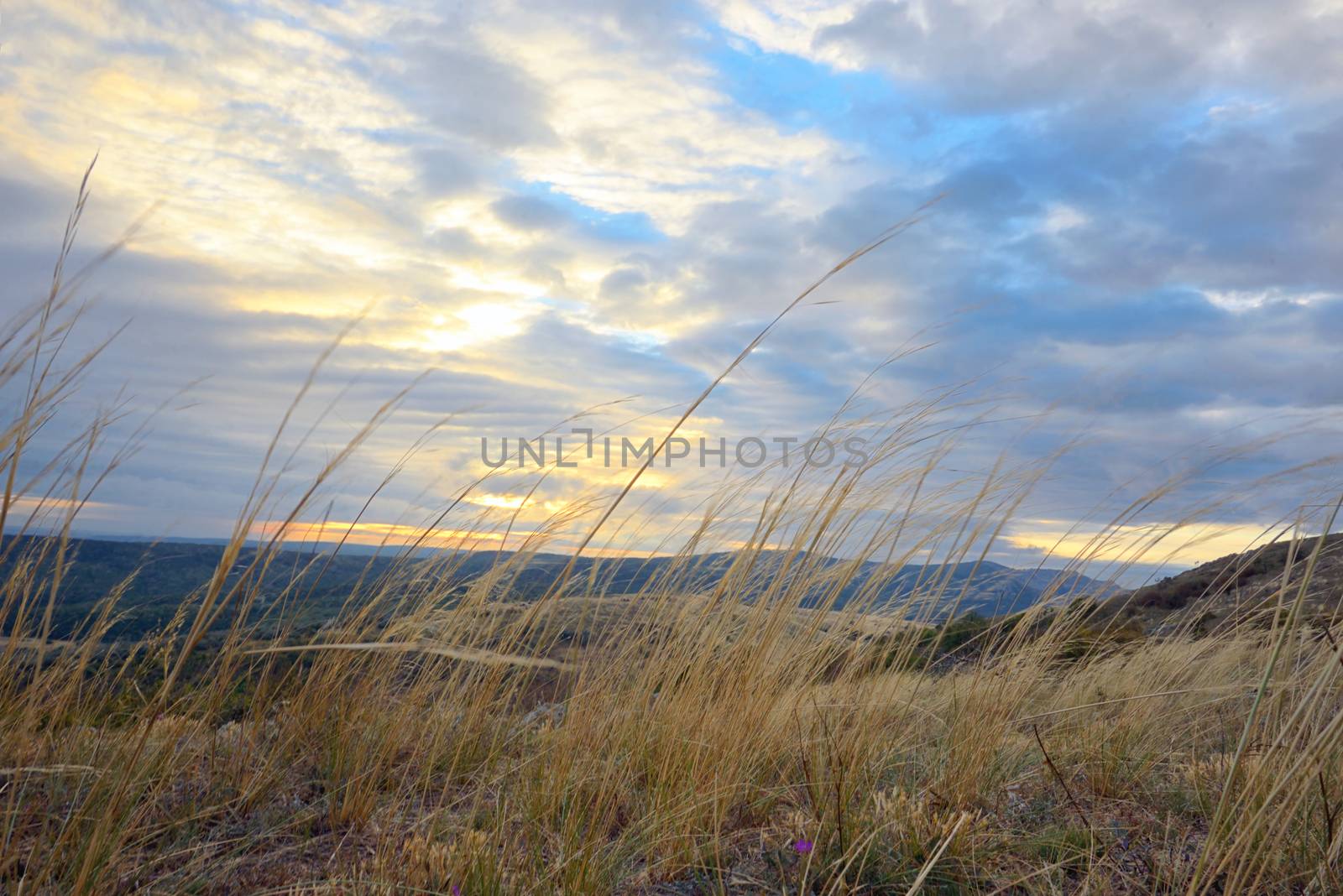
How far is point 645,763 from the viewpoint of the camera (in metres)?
2.31

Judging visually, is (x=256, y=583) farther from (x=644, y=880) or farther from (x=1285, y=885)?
(x=1285, y=885)

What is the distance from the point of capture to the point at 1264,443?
2672 millimetres

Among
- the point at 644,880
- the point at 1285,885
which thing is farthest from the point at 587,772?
the point at 1285,885

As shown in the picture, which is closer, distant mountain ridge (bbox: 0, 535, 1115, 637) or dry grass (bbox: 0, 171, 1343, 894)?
dry grass (bbox: 0, 171, 1343, 894)

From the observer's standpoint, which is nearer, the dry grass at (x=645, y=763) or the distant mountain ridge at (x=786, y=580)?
the dry grass at (x=645, y=763)

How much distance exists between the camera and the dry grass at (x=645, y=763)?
5.17 ft

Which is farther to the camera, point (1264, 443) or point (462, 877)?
point (1264, 443)

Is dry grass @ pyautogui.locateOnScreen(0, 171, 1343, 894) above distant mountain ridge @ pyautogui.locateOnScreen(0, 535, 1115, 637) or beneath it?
beneath

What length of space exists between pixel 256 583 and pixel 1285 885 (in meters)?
2.37

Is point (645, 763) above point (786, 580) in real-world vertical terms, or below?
below

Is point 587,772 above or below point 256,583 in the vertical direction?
below

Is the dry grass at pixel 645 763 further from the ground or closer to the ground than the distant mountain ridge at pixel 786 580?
closer to the ground

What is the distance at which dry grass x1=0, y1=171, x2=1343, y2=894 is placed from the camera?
1.58 m

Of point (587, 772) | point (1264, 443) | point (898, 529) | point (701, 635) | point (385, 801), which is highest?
point (1264, 443)
